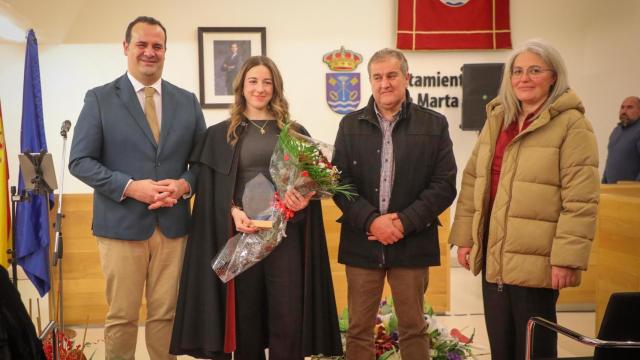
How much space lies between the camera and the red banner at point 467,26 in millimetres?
6617

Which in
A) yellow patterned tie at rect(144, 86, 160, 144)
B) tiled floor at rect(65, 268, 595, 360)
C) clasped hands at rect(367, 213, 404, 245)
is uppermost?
yellow patterned tie at rect(144, 86, 160, 144)

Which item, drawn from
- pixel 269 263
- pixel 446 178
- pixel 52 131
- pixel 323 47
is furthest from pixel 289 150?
pixel 52 131

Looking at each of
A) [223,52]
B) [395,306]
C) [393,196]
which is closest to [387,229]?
[393,196]

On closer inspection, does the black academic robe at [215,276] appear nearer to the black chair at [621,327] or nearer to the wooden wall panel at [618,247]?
the black chair at [621,327]

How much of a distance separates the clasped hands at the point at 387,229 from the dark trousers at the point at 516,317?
1.34 feet

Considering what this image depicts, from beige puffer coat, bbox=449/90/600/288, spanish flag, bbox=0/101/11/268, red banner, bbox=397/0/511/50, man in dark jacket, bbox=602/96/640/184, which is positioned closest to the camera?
beige puffer coat, bbox=449/90/600/288

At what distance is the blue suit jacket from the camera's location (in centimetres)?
260

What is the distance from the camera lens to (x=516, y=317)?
90.4 inches

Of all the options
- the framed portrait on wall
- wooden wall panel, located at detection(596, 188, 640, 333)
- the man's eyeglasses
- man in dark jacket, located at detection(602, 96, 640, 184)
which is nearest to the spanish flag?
the framed portrait on wall

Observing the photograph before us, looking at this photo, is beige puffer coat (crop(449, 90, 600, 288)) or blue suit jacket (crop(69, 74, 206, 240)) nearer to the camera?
beige puffer coat (crop(449, 90, 600, 288))

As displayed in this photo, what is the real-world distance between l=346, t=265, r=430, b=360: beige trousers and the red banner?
4.47m

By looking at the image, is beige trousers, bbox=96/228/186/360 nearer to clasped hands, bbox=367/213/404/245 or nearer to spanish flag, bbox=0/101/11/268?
clasped hands, bbox=367/213/404/245

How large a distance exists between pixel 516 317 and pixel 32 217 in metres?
3.17

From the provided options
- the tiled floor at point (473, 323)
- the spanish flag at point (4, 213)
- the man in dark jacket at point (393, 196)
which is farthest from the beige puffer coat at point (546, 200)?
the spanish flag at point (4, 213)
